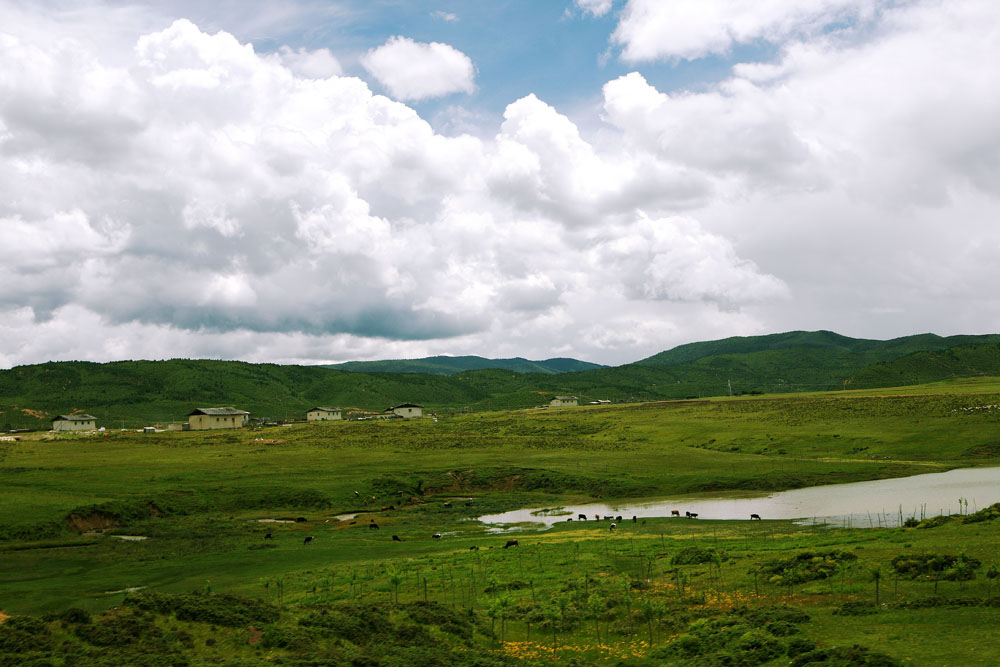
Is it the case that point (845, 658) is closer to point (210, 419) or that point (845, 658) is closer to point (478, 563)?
point (478, 563)

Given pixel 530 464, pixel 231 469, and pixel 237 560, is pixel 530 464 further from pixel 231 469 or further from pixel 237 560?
pixel 237 560

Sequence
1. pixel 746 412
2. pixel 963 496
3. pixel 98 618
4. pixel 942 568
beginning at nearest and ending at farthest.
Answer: pixel 98 618, pixel 942 568, pixel 963 496, pixel 746 412

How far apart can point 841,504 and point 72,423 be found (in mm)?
164100

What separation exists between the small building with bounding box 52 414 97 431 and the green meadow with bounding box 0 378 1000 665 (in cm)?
6826

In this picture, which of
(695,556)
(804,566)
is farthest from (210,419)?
(804,566)

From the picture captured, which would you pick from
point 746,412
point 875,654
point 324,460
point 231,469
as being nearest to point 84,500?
point 231,469

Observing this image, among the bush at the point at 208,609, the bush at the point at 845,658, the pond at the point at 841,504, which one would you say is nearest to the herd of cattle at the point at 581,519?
the pond at the point at 841,504

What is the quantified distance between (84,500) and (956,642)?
63142mm

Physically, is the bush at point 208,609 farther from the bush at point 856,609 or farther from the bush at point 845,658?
the bush at point 856,609

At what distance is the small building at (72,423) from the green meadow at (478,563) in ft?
224

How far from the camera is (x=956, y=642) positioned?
1906 cm

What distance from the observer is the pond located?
4838cm

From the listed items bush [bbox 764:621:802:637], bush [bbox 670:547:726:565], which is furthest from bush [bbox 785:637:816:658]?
bush [bbox 670:547:726:565]

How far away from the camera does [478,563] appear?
37.3 metres
